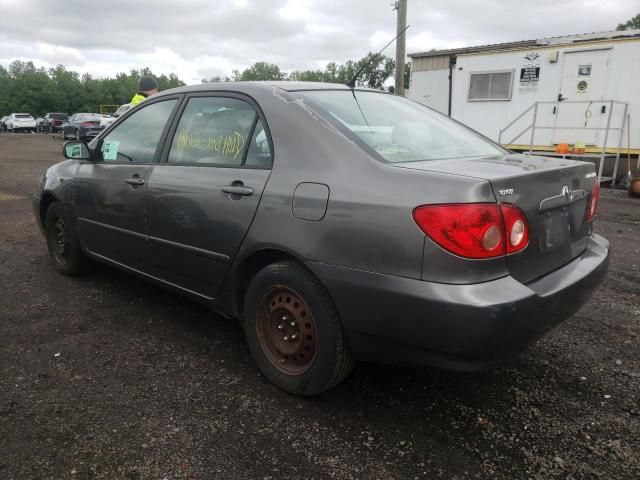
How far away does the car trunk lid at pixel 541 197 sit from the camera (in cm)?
205

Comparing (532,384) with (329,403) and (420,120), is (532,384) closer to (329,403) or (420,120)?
(329,403)

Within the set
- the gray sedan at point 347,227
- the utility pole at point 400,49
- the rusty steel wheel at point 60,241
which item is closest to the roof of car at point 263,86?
the gray sedan at point 347,227

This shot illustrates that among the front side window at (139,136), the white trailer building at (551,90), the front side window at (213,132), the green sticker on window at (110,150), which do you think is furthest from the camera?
the white trailer building at (551,90)

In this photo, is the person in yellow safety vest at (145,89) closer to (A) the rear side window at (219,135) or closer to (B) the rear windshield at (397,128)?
(A) the rear side window at (219,135)

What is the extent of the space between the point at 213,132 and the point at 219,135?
69 mm

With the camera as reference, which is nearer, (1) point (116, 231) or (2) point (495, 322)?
(2) point (495, 322)

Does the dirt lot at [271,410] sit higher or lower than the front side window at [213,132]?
lower

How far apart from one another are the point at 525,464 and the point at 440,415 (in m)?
0.45

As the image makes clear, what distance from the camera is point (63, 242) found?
167 inches

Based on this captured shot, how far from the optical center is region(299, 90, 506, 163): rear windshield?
97.1 inches

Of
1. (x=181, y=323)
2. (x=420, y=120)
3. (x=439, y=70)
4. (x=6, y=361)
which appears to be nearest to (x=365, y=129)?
(x=420, y=120)

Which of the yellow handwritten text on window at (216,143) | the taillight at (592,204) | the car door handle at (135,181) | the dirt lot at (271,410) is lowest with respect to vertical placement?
the dirt lot at (271,410)

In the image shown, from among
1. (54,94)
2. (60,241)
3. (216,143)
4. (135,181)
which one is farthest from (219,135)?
(54,94)

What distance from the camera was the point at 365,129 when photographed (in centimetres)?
252
